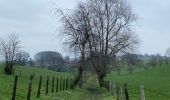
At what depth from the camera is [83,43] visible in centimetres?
4700

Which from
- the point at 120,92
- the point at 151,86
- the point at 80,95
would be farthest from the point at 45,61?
the point at 120,92

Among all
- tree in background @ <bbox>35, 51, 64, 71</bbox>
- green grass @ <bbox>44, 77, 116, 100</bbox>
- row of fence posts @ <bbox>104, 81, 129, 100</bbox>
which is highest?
tree in background @ <bbox>35, 51, 64, 71</bbox>

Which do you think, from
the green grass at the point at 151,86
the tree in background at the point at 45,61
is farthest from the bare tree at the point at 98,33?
the tree in background at the point at 45,61

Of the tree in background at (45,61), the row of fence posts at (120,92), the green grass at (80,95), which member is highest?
the tree in background at (45,61)

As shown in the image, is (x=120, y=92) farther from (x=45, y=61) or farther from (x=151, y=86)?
(x=45, y=61)

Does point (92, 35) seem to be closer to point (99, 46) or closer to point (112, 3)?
point (99, 46)

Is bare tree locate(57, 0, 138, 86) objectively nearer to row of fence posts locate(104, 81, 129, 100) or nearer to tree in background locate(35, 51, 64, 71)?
row of fence posts locate(104, 81, 129, 100)

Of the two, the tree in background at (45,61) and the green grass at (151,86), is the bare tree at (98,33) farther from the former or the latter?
the tree in background at (45,61)

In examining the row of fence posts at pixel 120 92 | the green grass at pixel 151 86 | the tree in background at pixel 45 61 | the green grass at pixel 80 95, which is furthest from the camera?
the tree in background at pixel 45 61

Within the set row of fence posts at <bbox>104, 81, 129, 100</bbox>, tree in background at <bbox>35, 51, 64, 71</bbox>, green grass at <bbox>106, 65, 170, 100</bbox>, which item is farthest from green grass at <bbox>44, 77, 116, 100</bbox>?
tree in background at <bbox>35, 51, 64, 71</bbox>

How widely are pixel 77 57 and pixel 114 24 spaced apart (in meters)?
8.92

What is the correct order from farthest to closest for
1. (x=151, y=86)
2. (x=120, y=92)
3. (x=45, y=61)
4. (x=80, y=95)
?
(x=45, y=61) < (x=151, y=86) < (x=80, y=95) < (x=120, y=92)

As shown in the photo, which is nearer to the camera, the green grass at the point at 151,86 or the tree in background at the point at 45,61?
the green grass at the point at 151,86

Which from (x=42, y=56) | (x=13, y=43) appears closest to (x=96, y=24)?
(x=13, y=43)
